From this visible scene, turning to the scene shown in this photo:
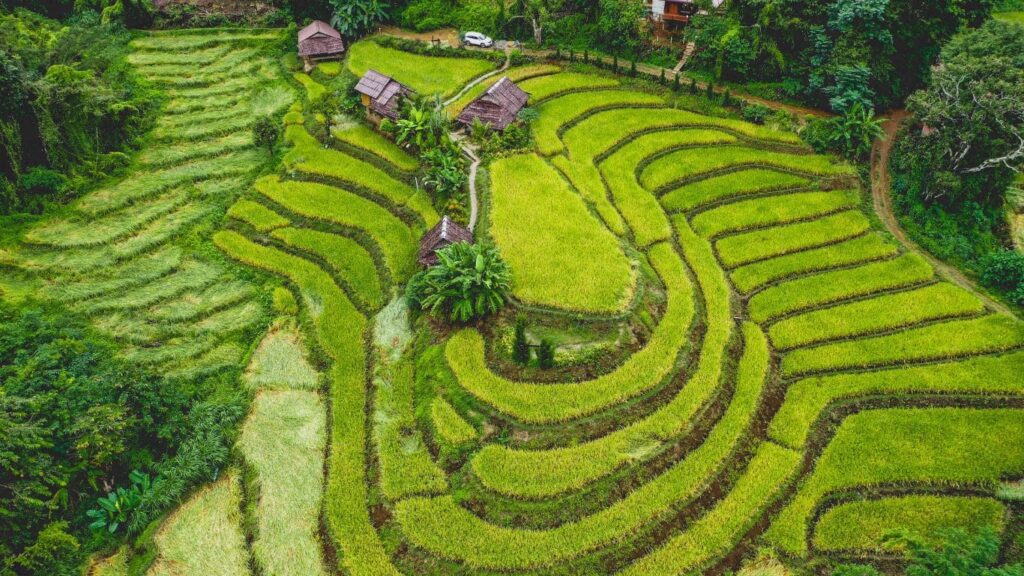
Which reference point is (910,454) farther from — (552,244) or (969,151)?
(969,151)

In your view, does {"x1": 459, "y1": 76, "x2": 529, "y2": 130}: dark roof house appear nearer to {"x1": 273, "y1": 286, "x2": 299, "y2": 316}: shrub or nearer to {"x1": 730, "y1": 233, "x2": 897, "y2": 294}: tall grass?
{"x1": 273, "y1": 286, "x2": 299, "y2": 316}: shrub

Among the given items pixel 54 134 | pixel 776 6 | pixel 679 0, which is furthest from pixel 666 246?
pixel 54 134

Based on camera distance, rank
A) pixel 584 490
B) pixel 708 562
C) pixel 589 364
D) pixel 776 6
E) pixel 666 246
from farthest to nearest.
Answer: pixel 776 6, pixel 666 246, pixel 589 364, pixel 584 490, pixel 708 562

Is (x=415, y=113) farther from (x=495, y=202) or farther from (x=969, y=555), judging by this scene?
(x=969, y=555)

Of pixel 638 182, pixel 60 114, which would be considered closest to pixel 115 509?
pixel 60 114


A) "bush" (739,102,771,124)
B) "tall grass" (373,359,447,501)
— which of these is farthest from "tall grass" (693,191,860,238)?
"tall grass" (373,359,447,501)

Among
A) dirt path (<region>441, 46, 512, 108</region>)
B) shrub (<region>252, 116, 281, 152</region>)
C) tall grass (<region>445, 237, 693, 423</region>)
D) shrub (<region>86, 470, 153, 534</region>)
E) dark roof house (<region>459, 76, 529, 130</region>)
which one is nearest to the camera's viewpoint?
shrub (<region>86, 470, 153, 534</region>)

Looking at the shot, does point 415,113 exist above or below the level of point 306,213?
above
